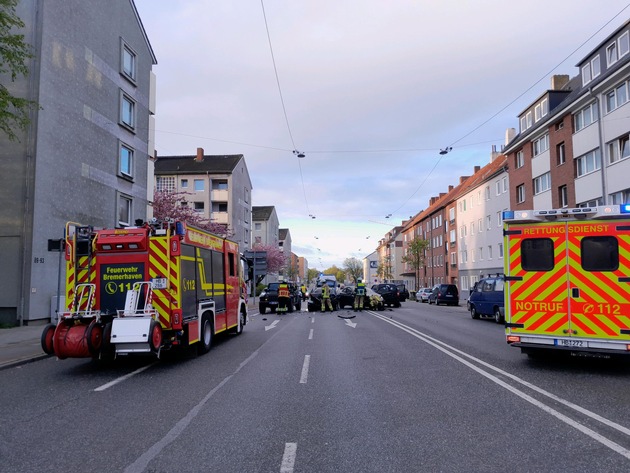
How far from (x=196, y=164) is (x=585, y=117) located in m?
41.5

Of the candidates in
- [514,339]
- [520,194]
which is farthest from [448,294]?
[514,339]

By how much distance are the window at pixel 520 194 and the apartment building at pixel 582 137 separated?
76 mm

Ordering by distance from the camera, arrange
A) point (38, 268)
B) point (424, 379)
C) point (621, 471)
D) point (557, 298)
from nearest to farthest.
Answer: point (621, 471)
point (424, 379)
point (557, 298)
point (38, 268)

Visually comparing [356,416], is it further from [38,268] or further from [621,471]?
[38,268]

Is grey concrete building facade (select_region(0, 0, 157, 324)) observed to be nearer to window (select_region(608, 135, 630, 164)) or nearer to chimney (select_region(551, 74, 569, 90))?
window (select_region(608, 135, 630, 164))

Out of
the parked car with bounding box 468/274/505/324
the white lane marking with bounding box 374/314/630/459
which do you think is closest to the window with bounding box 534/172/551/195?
the parked car with bounding box 468/274/505/324

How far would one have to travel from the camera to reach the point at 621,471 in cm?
406

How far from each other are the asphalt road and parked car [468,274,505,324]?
33.8 ft

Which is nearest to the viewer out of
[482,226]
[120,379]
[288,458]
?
[288,458]

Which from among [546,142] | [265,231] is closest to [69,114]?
[546,142]

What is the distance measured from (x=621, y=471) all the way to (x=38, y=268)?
60.2ft

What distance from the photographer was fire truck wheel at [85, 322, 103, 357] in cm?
867

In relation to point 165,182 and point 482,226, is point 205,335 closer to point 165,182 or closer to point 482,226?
point 482,226

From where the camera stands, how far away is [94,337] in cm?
881
